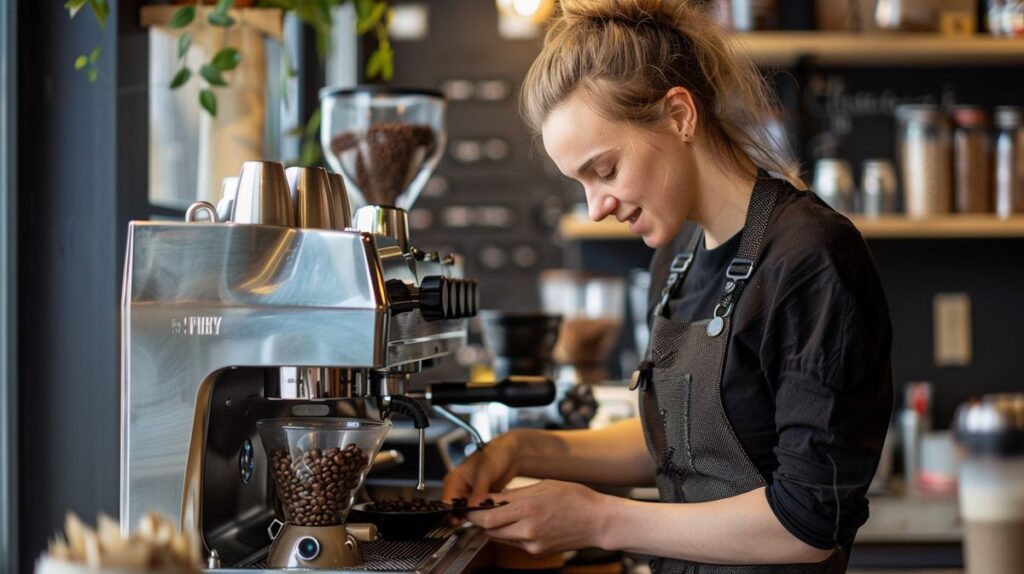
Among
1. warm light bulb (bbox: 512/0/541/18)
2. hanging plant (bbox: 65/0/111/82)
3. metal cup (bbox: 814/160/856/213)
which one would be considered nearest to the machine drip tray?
hanging plant (bbox: 65/0/111/82)

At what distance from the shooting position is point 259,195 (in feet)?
4.20

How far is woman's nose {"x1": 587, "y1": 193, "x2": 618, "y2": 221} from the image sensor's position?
1.54 metres

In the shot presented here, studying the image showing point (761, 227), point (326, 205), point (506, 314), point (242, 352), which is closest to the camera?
point (242, 352)

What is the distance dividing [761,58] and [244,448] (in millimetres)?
2631

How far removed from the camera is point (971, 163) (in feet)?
11.6

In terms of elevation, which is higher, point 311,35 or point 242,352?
A: point 311,35

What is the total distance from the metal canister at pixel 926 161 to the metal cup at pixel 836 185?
0.17 m

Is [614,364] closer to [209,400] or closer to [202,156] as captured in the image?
[202,156]

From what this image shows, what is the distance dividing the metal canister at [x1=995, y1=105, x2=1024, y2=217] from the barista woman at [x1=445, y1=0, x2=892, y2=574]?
83.4 inches

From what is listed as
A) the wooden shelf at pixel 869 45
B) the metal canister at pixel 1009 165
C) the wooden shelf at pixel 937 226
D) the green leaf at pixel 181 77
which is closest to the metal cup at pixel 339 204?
the green leaf at pixel 181 77

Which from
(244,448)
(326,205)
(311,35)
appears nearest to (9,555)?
(244,448)

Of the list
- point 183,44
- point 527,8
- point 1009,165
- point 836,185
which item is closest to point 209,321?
point 183,44

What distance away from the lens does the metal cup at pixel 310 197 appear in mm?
1338

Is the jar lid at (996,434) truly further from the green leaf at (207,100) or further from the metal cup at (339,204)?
the green leaf at (207,100)
